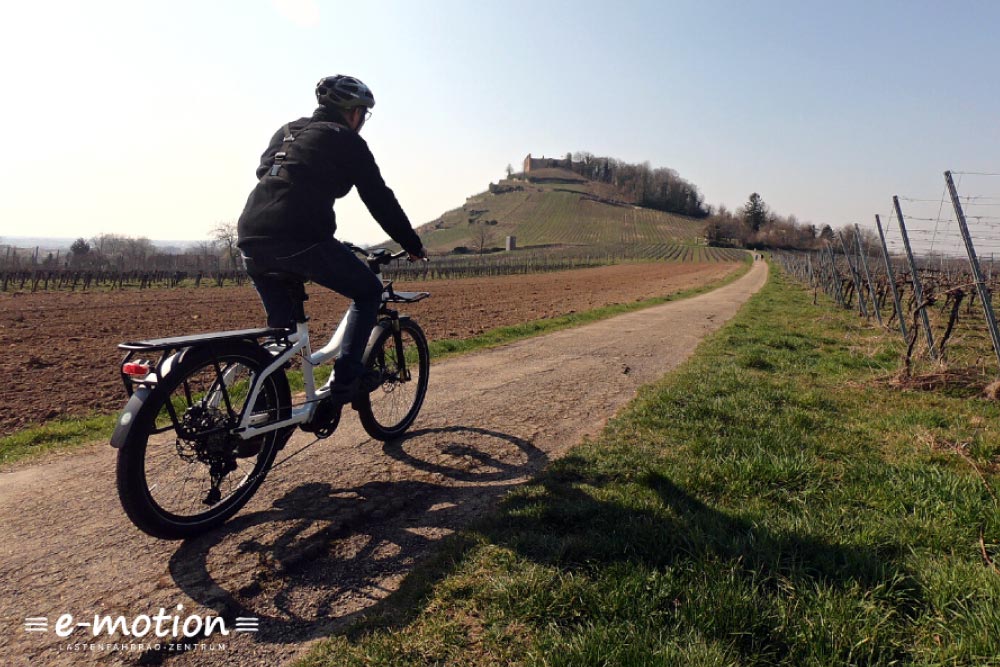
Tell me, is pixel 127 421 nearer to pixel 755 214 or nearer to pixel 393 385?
pixel 393 385

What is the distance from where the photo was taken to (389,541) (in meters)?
2.66

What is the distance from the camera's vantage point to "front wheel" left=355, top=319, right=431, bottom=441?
3889mm

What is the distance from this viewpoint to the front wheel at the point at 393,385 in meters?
3.89

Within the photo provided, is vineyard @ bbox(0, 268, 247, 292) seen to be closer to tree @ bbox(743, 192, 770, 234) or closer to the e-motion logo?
the e-motion logo

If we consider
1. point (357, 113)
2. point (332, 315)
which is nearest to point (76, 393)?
point (357, 113)

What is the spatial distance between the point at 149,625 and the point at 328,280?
1.88 metres

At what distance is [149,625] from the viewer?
203 cm

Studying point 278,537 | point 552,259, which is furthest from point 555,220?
point 278,537

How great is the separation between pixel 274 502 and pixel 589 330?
8.22 m

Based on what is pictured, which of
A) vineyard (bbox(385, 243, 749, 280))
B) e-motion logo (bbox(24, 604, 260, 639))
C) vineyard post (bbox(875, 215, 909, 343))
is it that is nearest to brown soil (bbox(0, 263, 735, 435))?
e-motion logo (bbox(24, 604, 260, 639))

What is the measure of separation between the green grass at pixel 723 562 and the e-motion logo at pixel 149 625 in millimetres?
442

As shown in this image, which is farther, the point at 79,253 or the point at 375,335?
the point at 79,253

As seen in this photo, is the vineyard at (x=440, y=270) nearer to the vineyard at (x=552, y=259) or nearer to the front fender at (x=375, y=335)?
the vineyard at (x=552, y=259)

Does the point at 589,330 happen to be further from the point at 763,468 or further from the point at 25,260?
the point at 25,260
